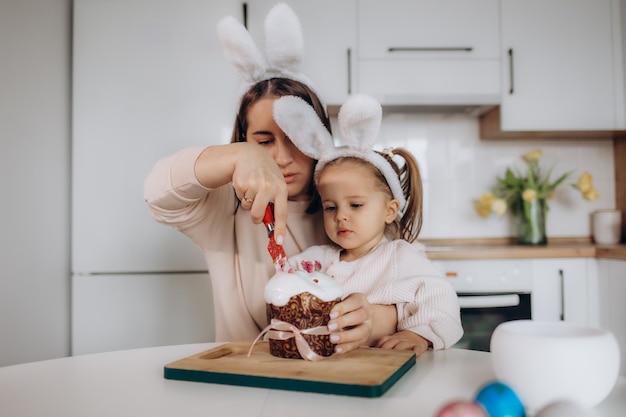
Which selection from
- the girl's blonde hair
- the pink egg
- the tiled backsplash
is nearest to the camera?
the pink egg

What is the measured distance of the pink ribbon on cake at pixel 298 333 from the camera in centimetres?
76

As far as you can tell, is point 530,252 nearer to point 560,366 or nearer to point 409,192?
point 409,192

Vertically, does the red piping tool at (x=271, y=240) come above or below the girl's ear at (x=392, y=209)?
below

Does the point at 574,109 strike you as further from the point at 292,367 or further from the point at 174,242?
the point at 292,367

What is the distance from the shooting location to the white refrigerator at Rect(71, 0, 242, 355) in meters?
2.02

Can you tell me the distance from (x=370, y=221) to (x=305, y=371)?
1.87 feet

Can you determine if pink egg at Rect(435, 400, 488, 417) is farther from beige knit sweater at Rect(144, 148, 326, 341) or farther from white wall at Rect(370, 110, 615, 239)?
white wall at Rect(370, 110, 615, 239)

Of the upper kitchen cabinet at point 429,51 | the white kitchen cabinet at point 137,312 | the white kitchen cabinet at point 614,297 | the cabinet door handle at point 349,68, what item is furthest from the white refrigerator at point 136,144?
the white kitchen cabinet at point 614,297

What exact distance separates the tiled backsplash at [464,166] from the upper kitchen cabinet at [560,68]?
0.24 meters

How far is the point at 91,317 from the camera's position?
6.66 ft

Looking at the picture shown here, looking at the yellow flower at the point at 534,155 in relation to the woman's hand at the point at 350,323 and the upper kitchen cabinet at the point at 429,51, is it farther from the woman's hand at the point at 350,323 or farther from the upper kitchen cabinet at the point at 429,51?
the woman's hand at the point at 350,323

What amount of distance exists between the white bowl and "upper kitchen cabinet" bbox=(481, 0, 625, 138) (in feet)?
6.28

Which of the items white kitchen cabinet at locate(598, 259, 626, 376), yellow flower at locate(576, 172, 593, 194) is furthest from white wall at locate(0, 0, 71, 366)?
yellow flower at locate(576, 172, 593, 194)

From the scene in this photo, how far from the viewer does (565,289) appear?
6.93 feet
